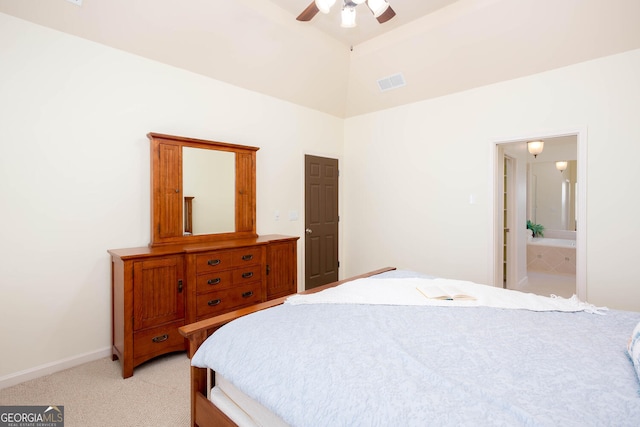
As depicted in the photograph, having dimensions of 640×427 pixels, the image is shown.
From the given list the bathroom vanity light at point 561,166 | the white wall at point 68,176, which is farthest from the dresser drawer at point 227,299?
the bathroom vanity light at point 561,166

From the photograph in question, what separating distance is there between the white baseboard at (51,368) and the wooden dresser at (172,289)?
0.13 metres

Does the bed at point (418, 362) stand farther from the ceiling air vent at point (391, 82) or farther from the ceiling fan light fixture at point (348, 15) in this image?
the ceiling air vent at point (391, 82)

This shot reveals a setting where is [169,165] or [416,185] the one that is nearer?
[169,165]

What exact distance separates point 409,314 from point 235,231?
2.45 m

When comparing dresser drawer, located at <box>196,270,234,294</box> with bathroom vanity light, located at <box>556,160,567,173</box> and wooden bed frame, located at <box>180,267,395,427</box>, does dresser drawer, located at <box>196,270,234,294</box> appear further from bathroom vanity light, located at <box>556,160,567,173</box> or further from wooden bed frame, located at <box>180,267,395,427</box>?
bathroom vanity light, located at <box>556,160,567,173</box>

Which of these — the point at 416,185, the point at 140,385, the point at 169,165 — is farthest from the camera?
the point at 416,185

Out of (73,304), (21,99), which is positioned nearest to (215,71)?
(21,99)

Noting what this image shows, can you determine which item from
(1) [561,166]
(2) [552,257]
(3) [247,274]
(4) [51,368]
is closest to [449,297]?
(3) [247,274]

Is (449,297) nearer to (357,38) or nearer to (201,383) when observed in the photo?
(201,383)

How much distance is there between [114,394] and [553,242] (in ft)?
24.2

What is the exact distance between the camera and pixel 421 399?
98cm

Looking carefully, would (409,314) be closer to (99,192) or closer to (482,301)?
(482,301)

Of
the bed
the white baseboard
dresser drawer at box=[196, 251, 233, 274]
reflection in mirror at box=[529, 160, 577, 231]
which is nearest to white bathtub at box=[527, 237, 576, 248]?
reflection in mirror at box=[529, 160, 577, 231]

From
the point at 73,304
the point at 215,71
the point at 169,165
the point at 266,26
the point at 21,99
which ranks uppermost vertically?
the point at 266,26
